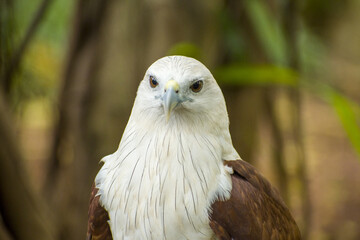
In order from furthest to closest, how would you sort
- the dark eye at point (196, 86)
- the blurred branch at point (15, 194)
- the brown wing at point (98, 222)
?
the blurred branch at point (15, 194)
the brown wing at point (98, 222)
the dark eye at point (196, 86)

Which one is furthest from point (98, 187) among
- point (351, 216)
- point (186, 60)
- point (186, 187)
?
point (351, 216)

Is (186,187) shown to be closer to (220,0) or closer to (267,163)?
(220,0)

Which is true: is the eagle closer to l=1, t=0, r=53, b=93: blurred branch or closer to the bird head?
the bird head

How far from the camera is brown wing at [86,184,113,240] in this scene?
2477 millimetres

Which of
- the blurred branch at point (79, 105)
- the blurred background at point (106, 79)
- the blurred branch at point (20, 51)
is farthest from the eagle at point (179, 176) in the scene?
the blurred branch at point (79, 105)

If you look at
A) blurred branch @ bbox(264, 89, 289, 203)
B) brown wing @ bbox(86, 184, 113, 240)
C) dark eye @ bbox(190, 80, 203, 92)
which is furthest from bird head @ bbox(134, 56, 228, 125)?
blurred branch @ bbox(264, 89, 289, 203)

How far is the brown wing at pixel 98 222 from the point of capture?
2477 mm

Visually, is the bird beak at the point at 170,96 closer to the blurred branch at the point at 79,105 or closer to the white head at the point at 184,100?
the white head at the point at 184,100

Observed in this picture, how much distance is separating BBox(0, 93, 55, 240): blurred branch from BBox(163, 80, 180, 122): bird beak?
4.18 ft

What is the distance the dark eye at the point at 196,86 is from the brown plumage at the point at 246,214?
358 millimetres

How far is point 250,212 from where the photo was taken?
2342mm

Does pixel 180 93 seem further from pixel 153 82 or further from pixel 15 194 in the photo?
pixel 15 194

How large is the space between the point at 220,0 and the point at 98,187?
2184mm

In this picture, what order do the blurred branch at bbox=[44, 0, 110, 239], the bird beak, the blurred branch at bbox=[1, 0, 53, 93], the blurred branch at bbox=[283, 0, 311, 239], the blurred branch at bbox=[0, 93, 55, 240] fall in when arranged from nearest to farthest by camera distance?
the bird beak, the blurred branch at bbox=[0, 93, 55, 240], the blurred branch at bbox=[1, 0, 53, 93], the blurred branch at bbox=[44, 0, 110, 239], the blurred branch at bbox=[283, 0, 311, 239]
